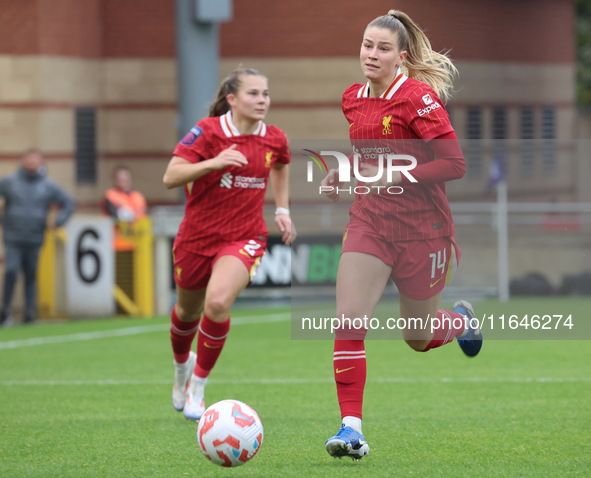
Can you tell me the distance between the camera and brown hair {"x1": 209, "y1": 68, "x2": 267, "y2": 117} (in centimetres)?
624

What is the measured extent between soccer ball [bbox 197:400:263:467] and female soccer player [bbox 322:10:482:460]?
0.41 m

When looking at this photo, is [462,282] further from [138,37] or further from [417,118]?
[417,118]

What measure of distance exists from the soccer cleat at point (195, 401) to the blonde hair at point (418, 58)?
2337 mm

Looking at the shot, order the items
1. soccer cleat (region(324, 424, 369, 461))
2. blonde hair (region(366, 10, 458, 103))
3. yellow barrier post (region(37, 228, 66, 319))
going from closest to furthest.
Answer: soccer cleat (region(324, 424, 369, 461)) → blonde hair (region(366, 10, 458, 103)) → yellow barrier post (region(37, 228, 66, 319))

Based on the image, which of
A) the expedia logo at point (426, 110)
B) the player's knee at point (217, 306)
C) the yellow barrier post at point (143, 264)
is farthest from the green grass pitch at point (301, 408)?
the yellow barrier post at point (143, 264)

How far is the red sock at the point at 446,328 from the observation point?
5445mm

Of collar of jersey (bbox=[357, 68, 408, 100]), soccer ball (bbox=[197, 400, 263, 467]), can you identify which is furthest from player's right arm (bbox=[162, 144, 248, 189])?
soccer ball (bbox=[197, 400, 263, 467])

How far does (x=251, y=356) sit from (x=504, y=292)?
266 inches

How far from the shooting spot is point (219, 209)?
614 centimetres

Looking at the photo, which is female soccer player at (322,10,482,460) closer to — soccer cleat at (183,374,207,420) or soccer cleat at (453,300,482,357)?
soccer cleat at (453,300,482,357)

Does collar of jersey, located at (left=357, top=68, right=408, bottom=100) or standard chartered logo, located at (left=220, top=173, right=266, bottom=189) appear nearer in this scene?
collar of jersey, located at (left=357, top=68, right=408, bottom=100)

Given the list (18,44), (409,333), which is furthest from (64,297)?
(409,333)

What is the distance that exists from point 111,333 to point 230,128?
19.3 feet

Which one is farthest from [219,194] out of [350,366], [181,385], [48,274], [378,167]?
[48,274]
